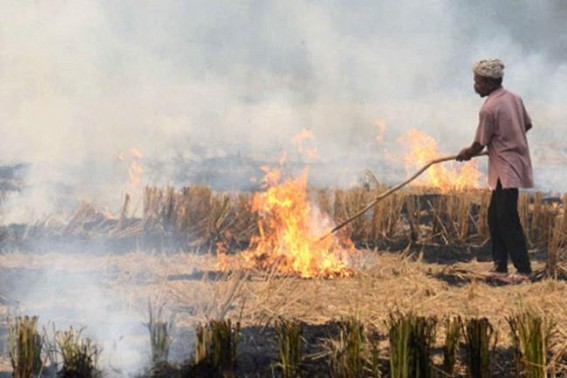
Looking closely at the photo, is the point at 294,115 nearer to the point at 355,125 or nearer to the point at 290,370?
the point at 355,125

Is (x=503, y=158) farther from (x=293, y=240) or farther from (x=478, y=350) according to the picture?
(x=478, y=350)

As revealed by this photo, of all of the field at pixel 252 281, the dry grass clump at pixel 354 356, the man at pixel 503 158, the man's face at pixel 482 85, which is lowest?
the dry grass clump at pixel 354 356

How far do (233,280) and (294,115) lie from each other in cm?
1811

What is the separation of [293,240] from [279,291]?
5.25 ft

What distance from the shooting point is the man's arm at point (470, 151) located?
6.74m

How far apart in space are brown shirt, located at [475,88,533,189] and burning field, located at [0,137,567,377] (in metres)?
0.67

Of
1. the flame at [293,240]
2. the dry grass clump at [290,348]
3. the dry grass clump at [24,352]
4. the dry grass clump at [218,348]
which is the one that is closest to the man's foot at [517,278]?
Answer: the flame at [293,240]

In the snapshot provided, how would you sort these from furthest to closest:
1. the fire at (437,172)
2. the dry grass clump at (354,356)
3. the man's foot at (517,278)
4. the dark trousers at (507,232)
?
the fire at (437,172), the dark trousers at (507,232), the man's foot at (517,278), the dry grass clump at (354,356)

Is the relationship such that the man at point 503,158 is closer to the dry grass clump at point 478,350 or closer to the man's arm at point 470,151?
the man's arm at point 470,151

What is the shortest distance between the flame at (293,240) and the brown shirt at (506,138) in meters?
1.75

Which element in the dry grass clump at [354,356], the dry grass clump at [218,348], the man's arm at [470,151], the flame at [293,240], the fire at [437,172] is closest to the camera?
the dry grass clump at [354,356]

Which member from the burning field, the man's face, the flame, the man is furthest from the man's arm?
the flame

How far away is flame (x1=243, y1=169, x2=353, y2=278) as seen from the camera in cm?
715

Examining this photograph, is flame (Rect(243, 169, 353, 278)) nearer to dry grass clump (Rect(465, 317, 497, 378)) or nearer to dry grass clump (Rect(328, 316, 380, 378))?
dry grass clump (Rect(328, 316, 380, 378))
